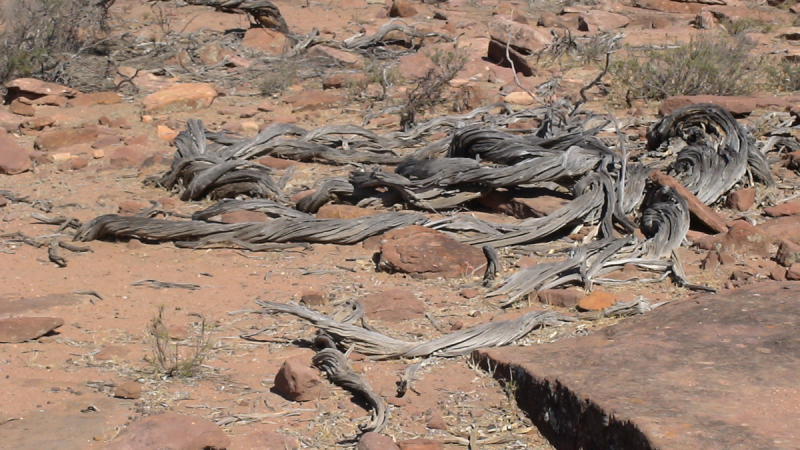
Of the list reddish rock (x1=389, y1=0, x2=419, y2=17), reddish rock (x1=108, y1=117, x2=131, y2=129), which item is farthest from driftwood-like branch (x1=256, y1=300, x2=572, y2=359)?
reddish rock (x1=389, y1=0, x2=419, y2=17)

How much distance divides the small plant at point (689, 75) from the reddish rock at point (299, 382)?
5.70 m

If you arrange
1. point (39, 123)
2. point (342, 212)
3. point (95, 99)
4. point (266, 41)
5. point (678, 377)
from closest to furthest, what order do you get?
point (678, 377) → point (342, 212) → point (39, 123) → point (95, 99) → point (266, 41)

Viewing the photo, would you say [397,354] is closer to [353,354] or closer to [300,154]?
[353,354]

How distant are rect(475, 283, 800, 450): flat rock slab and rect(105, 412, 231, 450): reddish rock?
1.02m

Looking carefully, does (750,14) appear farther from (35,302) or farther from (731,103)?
(35,302)

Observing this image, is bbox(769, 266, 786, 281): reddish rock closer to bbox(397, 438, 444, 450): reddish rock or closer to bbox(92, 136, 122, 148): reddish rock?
bbox(397, 438, 444, 450): reddish rock

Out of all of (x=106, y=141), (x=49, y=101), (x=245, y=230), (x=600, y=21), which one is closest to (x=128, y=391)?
(x=245, y=230)

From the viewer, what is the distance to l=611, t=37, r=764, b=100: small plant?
8.30 m

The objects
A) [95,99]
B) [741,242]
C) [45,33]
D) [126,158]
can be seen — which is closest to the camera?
[741,242]

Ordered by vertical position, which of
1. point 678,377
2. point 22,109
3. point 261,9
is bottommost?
point 22,109

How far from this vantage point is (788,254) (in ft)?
15.0

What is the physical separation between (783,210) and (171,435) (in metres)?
4.06

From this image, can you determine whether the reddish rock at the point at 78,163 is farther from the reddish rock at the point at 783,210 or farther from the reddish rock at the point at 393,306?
the reddish rock at the point at 783,210

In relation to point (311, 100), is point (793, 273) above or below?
above
